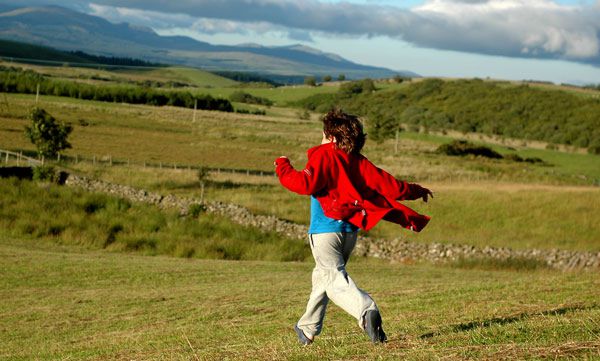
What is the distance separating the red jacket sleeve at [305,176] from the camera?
7344 millimetres

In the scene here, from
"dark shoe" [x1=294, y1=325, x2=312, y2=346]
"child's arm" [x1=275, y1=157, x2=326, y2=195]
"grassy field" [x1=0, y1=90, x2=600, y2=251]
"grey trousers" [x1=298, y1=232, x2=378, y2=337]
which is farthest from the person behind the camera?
"grassy field" [x1=0, y1=90, x2=600, y2=251]

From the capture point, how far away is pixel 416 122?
11362cm

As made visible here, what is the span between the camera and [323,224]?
24.9 ft

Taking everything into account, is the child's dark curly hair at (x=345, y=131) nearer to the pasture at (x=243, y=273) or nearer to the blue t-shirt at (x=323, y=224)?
the blue t-shirt at (x=323, y=224)

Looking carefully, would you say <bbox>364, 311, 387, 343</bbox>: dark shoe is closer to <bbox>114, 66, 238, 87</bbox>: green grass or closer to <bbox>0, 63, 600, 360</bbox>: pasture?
<bbox>0, 63, 600, 360</bbox>: pasture

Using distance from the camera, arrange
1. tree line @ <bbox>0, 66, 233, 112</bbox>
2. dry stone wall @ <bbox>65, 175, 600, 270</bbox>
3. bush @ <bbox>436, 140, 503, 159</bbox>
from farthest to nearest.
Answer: tree line @ <bbox>0, 66, 233, 112</bbox>, bush @ <bbox>436, 140, 503, 159</bbox>, dry stone wall @ <bbox>65, 175, 600, 270</bbox>

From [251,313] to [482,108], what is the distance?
359 feet

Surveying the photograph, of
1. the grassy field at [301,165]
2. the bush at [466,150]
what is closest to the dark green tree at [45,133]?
the grassy field at [301,165]

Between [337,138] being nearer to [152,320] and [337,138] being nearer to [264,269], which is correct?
[152,320]

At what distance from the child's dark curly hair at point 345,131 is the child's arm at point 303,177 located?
0.30 meters

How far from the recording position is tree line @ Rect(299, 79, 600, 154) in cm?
10575

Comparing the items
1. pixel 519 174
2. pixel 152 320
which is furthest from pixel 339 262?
pixel 519 174

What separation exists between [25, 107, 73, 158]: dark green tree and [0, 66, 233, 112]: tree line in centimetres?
5031

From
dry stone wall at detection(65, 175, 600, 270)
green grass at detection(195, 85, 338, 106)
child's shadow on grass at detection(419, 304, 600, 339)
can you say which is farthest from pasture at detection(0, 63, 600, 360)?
green grass at detection(195, 85, 338, 106)
